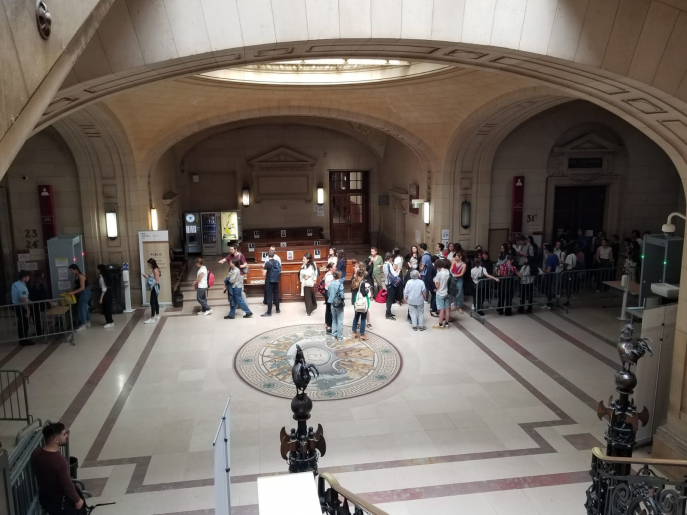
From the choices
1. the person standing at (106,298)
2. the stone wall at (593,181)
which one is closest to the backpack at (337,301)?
the person standing at (106,298)

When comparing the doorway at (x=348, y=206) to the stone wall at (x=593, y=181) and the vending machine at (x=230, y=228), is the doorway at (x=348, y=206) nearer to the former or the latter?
the vending machine at (x=230, y=228)

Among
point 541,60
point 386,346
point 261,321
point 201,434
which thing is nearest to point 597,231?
point 386,346

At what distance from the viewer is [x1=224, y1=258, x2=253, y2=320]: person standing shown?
447 inches

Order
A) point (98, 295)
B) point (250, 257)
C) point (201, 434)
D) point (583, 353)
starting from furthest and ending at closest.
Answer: point (250, 257), point (98, 295), point (583, 353), point (201, 434)

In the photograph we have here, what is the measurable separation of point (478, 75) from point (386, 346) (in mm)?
5094

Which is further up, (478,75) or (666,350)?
(478,75)

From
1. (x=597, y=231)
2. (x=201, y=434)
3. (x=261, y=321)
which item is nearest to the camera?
(x=201, y=434)

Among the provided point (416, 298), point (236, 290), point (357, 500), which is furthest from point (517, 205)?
point (357, 500)

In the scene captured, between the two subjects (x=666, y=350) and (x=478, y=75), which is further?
(x=478, y=75)

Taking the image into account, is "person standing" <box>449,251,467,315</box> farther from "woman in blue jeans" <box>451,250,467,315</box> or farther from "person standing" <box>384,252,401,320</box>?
"person standing" <box>384,252,401,320</box>

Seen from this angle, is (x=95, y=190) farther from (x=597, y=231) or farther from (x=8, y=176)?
(x=597, y=231)

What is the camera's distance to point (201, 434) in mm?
7078

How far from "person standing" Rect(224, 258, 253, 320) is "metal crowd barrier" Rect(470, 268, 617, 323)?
15.1 feet

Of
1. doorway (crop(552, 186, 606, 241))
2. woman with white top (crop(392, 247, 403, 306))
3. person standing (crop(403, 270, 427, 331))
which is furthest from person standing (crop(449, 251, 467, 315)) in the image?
doorway (crop(552, 186, 606, 241))
